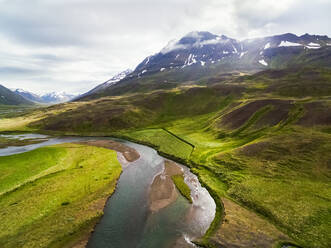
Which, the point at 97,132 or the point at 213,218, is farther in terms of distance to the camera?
the point at 97,132

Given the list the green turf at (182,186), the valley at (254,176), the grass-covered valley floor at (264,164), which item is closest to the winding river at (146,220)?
the valley at (254,176)

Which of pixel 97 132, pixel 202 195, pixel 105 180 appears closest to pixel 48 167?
pixel 105 180

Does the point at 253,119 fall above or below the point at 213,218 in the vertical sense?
above

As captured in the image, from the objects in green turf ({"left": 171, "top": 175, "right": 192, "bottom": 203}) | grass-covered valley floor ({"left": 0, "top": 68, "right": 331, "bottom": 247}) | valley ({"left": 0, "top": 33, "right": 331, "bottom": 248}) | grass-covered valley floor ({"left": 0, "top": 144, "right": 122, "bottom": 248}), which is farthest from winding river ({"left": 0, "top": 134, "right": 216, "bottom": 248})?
grass-covered valley floor ({"left": 0, "top": 68, "right": 331, "bottom": 247})

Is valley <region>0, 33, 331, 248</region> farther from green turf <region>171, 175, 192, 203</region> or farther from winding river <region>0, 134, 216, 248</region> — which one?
winding river <region>0, 134, 216, 248</region>

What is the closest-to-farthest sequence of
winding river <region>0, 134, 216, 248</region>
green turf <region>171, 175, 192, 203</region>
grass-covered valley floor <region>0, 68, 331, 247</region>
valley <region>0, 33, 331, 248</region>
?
Result: winding river <region>0, 134, 216, 248</region>
valley <region>0, 33, 331, 248</region>
grass-covered valley floor <region>0, 68, 331, 247</region>
green turf <region>171, 175, 192, 203</region>

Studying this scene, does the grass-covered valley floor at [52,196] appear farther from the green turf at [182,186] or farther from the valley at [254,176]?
the green turf at [182,186]

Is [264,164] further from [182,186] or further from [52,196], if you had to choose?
[52,196]

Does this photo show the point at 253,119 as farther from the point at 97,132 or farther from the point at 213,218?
the point at 97,132
